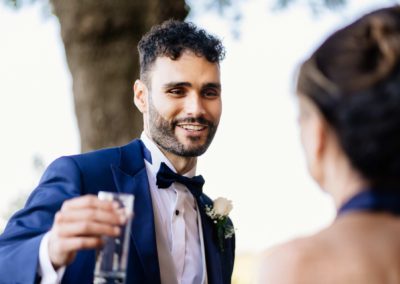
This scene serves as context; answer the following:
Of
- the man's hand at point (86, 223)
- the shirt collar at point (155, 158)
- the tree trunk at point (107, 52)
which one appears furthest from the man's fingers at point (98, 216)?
the tree trunk at point (107, 52)

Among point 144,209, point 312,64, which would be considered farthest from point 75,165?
point 312,64

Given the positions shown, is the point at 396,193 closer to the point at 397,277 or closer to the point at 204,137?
the point at 397,277

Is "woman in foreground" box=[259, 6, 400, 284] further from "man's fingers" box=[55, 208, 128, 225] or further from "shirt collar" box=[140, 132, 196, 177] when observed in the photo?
"shirt collar" box=[140, 132, 196, 177]

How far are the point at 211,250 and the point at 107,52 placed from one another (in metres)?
3.62

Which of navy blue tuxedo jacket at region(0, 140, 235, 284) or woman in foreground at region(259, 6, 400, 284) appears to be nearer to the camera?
woman in foreground at region(259, 6, 400, 284)

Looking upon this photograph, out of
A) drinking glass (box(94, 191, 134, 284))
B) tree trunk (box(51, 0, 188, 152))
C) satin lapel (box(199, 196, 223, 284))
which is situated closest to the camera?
drinking glass (box(94, 191, 134, 284))

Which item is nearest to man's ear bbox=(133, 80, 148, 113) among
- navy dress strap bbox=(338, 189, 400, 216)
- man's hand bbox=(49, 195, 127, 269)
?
man's hand bbox=(49, 195, 127, 269)

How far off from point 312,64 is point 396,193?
1.32 feet

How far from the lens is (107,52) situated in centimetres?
730

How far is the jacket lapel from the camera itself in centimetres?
366

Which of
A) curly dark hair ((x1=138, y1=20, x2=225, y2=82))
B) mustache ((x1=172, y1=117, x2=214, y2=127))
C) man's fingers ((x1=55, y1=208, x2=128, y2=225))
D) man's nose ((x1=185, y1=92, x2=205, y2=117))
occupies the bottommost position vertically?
man's fingers ((x1=55, y1=208, x2=128, y2=225))

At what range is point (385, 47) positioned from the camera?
6.23 feet

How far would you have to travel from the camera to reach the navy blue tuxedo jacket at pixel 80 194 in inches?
126

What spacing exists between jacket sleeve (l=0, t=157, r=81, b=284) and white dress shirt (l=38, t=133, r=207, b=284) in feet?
1.73
